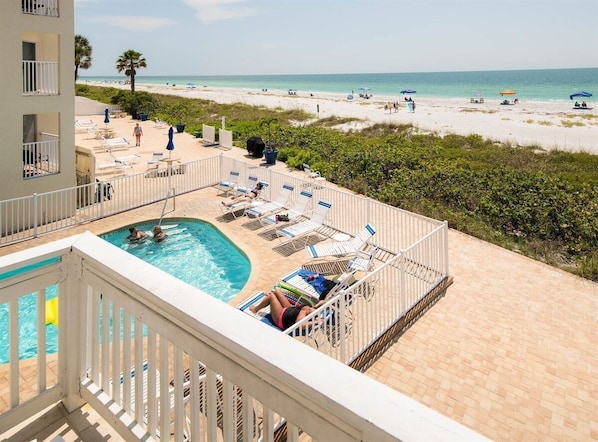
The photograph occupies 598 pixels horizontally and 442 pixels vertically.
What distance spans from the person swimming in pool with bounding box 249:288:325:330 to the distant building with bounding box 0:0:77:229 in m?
7.24

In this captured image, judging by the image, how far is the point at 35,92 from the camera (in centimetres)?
1187

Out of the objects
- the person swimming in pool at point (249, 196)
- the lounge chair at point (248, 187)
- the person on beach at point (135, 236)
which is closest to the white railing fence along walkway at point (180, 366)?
the person on beach at point (135, 236)

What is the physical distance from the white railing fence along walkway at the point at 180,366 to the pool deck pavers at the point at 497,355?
0.45 meters

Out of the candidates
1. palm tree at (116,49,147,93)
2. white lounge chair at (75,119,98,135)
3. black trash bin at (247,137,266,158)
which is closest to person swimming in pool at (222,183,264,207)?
black trash bin at (247,137,266,158)

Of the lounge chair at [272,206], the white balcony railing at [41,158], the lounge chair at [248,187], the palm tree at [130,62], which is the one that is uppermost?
the palm tree at [130,62]

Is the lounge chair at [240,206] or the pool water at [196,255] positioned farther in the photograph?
the lounge chair at [240,206]

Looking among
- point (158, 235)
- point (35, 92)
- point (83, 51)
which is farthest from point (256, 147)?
point (83, 51)

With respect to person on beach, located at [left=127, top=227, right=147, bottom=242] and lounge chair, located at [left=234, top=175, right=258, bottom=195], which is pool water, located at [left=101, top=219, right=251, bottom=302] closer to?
person on beach, located at [left=127, top=227, right=147, bottom=242]

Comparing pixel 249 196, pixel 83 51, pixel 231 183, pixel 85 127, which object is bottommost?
pixel 249 196

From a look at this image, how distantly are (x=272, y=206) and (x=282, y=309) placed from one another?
20.3 ft

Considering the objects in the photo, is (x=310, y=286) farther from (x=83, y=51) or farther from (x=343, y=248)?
(x=83, y=51)

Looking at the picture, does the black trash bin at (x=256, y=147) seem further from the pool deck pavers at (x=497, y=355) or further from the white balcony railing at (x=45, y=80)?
the pool deck pavers at (x=497, y=355)

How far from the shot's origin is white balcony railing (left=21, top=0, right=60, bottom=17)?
11.2 m

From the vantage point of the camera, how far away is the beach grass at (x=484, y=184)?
10.9m
